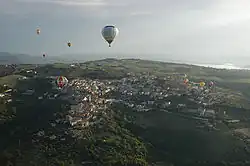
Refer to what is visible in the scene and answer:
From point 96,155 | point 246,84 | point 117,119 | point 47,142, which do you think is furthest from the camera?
point 246,84

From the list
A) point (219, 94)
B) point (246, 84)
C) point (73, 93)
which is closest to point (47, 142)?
point (73, 93)

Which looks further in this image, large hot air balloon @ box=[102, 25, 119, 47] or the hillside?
large hot air balloon @ box=[102, 25, 119, 47]

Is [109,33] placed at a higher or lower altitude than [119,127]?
higher

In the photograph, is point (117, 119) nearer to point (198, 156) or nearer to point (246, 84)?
point (198, 156)

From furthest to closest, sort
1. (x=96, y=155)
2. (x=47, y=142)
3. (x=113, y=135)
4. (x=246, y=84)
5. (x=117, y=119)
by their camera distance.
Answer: (x=246, y=84)
(x=117, y=119)
(x=113, y=135)
(x=47, y=142)
(x=96, y=155)

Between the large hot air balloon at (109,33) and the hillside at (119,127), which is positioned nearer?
the hillside at (119,127)

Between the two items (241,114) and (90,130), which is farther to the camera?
(241,114)

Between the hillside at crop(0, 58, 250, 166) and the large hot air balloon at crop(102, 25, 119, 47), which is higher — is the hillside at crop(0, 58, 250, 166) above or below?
below

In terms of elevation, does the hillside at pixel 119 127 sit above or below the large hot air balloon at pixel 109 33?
below
